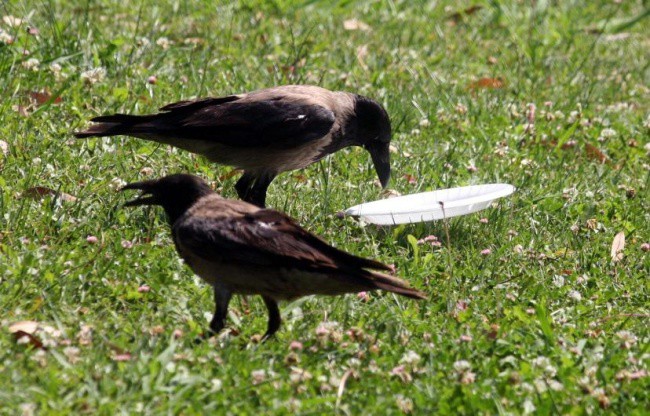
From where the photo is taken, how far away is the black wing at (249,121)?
21.5 ft

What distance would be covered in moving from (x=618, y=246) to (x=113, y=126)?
294 cm

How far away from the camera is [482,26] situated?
1066 centimetres

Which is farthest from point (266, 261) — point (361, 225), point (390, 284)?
point (361, 225)

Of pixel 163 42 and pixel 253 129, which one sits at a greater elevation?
pixel 163 42

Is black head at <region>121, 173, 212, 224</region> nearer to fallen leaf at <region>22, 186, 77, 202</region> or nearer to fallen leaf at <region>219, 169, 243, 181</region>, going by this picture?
fallen leaf at <region>22, 186, 77, 202</region>

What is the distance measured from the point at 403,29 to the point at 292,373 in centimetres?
618

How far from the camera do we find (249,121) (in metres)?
6.71

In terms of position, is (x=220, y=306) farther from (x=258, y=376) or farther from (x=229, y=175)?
(x=229, y=175)

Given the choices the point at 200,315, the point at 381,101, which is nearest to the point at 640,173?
the point at 381,101

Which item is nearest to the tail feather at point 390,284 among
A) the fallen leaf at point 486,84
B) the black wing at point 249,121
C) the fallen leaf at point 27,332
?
the fallen leaf at point 27,332

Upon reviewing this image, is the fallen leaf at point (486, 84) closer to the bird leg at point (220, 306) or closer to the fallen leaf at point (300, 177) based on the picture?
the fallen leaf at point (300, 177)

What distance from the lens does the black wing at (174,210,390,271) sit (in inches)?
187

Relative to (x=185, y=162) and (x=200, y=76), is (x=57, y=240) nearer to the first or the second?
(x=185, y=162)

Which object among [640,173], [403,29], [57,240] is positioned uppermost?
[57,240]
